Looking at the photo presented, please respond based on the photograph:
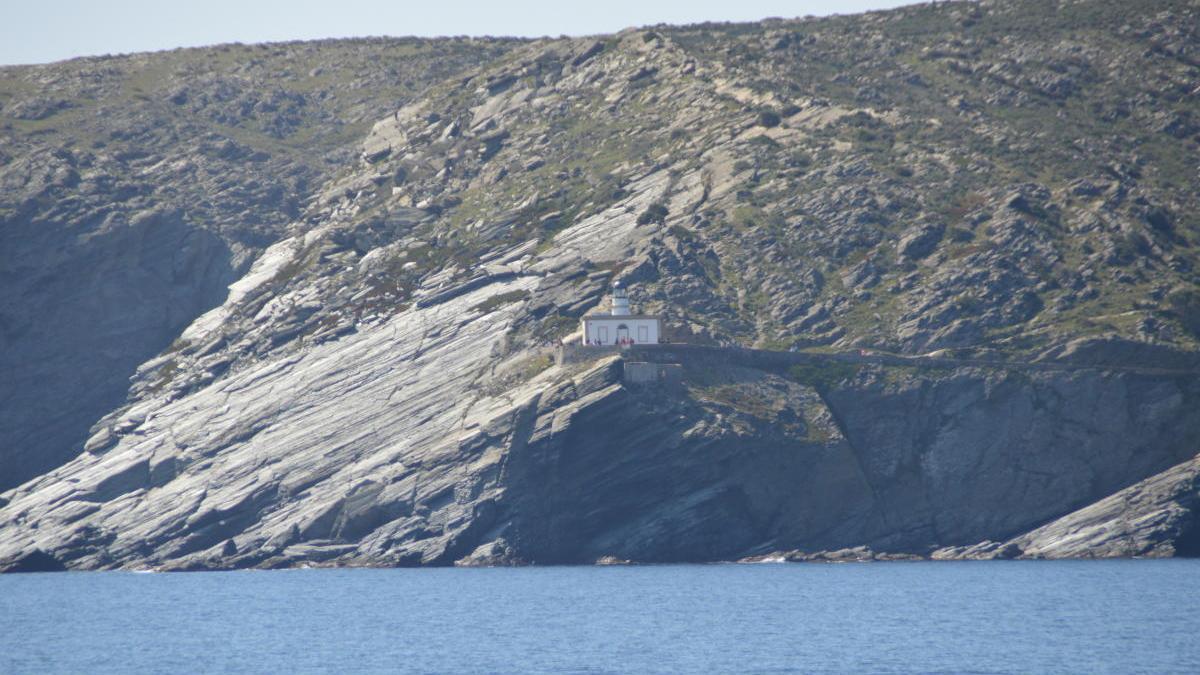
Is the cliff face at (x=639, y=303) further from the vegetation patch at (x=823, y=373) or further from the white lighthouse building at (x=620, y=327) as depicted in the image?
the white lighthouse building at (x=620, y=327)

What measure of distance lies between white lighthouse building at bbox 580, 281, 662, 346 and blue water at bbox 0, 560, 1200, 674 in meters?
17.0

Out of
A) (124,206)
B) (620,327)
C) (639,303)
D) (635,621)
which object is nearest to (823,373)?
(620,327)

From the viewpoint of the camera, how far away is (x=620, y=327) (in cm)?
11600

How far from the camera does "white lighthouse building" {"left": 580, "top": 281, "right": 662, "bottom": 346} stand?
116m

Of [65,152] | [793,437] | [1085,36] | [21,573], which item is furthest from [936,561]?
[65,152]

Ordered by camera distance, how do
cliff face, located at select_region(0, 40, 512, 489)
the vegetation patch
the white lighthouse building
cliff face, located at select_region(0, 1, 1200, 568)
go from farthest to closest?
cliff face, located at select_region(0, 40, 512, 489), the white lighthouse building, the vegetation patch, cliff face, located at select_region(0, 1, 1200, 568)

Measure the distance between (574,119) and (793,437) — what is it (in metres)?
60.0

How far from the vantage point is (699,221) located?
13312cm

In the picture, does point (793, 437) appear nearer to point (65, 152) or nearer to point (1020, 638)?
point (1020, 638)

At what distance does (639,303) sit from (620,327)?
286 inches

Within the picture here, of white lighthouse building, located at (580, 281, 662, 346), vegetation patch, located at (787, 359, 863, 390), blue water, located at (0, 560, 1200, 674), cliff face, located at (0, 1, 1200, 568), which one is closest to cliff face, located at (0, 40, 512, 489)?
cliff face, located at (0, 1, 1200, 568)

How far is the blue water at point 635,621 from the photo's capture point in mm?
68125

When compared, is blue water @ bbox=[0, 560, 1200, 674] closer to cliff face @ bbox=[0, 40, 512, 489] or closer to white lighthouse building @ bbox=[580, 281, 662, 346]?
white lighthouse building @ bbox=[580, 281, 662, 346]

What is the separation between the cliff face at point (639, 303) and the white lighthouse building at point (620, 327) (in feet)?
11.0
